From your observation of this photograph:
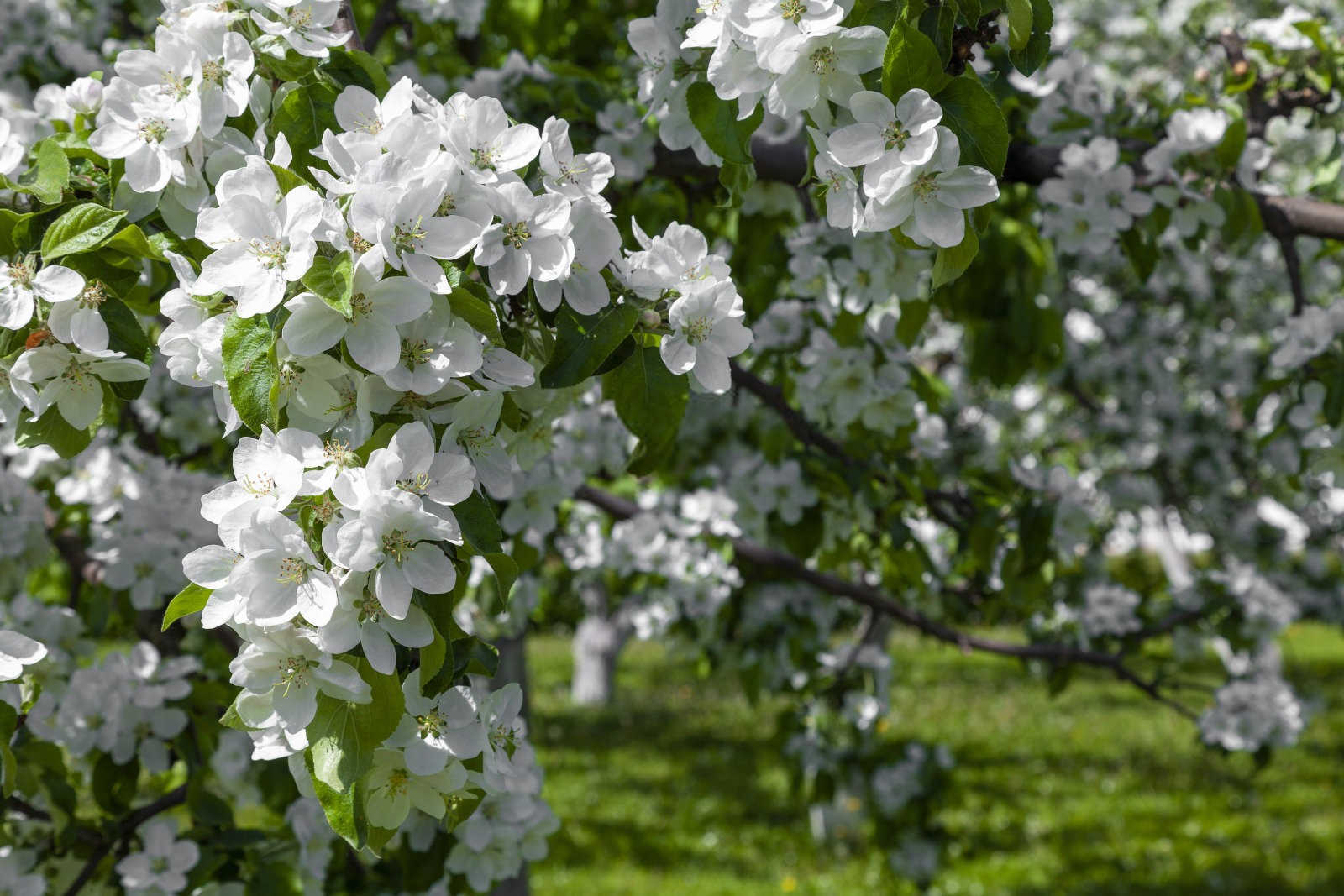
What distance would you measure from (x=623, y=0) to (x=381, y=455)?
3.71 metres

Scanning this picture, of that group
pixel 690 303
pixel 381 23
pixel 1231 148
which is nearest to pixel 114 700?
pixel 690 303

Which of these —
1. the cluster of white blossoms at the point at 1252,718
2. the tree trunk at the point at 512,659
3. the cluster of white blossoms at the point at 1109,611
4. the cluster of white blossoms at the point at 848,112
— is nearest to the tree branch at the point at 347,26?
the cluster of white blossoms at the point at 848,112

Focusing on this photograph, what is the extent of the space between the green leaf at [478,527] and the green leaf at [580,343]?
0.51 ft

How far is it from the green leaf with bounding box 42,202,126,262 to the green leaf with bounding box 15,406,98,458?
0.67ft

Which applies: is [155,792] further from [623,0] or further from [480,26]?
[623,0]

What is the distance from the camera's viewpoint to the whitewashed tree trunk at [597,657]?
10.7m

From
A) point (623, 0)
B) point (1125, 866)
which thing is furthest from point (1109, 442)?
point (623, 0)

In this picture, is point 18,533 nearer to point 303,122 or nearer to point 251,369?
point 303,122

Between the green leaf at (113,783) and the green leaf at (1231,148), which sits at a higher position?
the green leaf at (1231,148)

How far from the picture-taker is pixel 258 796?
113 inches

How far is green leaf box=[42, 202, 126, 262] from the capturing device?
1.21m

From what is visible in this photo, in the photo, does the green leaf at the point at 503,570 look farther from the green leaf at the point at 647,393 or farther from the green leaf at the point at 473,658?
the green leaf at the point at 647,393

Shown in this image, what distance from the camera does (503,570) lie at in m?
1.14

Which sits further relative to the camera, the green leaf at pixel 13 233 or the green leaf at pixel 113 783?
the green leaf at pixel 113 783
